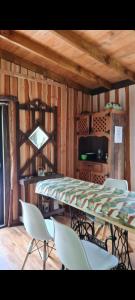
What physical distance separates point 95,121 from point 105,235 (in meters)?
1.93

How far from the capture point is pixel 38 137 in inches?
150

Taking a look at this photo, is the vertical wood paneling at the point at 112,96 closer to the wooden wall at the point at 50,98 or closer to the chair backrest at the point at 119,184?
the wooden wall at the point at 50,98

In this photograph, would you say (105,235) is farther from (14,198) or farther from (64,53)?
(64,53)

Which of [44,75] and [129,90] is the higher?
[44,75]

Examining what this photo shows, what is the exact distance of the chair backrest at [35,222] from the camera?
6.15 feet

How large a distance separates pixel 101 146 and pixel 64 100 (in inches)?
45.7

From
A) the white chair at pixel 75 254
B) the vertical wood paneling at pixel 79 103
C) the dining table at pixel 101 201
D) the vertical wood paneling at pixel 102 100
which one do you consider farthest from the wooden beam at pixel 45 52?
the white chair at pixel 75 254

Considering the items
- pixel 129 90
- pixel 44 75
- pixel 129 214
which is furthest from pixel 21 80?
pixel 129 214

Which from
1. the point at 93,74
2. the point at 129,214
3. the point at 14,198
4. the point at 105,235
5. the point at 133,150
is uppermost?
the point at 93,74

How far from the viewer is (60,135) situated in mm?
4148
